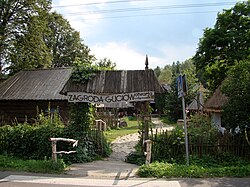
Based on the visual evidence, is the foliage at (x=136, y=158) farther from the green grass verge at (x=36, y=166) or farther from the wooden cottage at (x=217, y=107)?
the wooden cottage at (x=217, y=107)

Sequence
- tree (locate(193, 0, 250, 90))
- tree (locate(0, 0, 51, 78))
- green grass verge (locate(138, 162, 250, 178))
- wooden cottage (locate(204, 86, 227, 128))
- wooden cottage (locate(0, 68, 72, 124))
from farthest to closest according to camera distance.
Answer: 1. tree (locate(0, 0, 51, 78))
2. wooden cottage (locate(0, 68, 72, 124))
3. tree (locate(193, 0, 250, 90))
4. wooden cottage (locate(204, 86, 227, 128))
5. green grass verge (locate(138, 162, 250, 178))

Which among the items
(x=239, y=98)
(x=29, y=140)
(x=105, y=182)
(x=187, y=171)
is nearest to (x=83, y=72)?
(x=29, y=140)

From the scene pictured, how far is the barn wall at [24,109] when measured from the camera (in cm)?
2147

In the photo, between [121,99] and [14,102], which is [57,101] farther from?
[121,99]

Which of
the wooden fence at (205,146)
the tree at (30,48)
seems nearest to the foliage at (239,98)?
the wooden fence at (205,146)

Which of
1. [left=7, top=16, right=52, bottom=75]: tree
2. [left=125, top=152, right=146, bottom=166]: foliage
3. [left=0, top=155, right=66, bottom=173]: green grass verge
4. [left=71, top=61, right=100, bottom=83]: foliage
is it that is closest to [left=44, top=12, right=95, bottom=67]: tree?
[left=7, top=16, right=52, bottom=75]: tree

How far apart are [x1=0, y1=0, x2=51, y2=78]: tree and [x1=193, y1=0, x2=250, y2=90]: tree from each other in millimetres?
15433

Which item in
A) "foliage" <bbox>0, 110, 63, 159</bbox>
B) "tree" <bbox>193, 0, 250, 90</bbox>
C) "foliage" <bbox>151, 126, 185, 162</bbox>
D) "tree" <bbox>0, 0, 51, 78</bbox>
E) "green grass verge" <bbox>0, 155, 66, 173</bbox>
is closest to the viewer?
"green grass verge" <bbox>0, 155, 66, 173</bbox>

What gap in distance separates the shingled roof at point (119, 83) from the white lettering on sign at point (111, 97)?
0.16 metres

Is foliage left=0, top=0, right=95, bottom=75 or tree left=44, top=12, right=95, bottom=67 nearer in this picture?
foliage left=0, top=0, right=95, bottom=75

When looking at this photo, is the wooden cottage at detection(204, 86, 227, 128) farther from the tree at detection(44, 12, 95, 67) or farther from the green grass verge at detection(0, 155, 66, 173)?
the tree at detection(44, 12, 95, 67)

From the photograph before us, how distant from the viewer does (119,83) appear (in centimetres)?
1180

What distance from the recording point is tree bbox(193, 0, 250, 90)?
802 inches

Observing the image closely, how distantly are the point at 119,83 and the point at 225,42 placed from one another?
12604 mm
